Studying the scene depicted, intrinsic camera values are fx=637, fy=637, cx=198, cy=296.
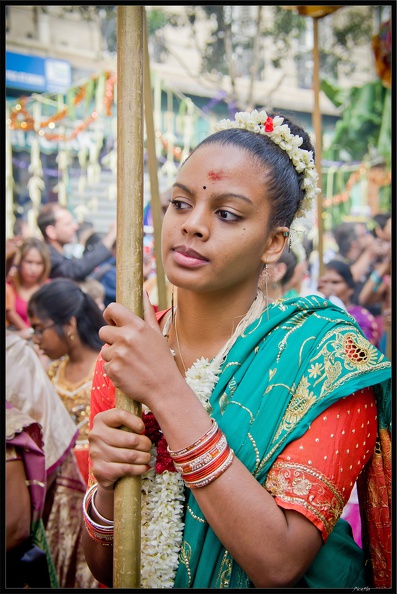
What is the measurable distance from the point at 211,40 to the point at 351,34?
285cm

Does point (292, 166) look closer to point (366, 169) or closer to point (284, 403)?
point (284, 403)

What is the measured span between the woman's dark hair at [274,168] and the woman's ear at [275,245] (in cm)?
2

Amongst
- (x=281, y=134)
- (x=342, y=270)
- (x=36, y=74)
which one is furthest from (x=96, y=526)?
(x=36, y=74)

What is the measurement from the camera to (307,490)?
1.59 meters

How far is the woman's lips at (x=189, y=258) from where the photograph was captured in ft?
5.75

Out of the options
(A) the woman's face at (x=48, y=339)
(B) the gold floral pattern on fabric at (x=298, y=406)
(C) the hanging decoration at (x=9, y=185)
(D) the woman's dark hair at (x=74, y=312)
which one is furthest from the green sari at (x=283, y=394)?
(C) the hanging decoration at (x=9, y=185)

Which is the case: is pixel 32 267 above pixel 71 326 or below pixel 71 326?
above

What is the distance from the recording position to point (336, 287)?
277 inches

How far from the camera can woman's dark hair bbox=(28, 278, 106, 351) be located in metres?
4.97

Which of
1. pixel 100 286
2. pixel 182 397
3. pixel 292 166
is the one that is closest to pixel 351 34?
pixel 100 286

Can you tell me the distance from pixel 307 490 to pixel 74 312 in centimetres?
363

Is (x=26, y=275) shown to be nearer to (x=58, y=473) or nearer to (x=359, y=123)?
(x=58, y=473)

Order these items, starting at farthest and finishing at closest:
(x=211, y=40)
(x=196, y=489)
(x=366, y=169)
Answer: (x=366, y=169) → (x=211, y=40) → (x=196, y=489)

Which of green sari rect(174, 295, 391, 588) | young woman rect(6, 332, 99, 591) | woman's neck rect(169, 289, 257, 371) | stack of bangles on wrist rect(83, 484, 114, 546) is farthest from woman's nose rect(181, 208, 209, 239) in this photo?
young woman rect(6, 332, 99, 591)
